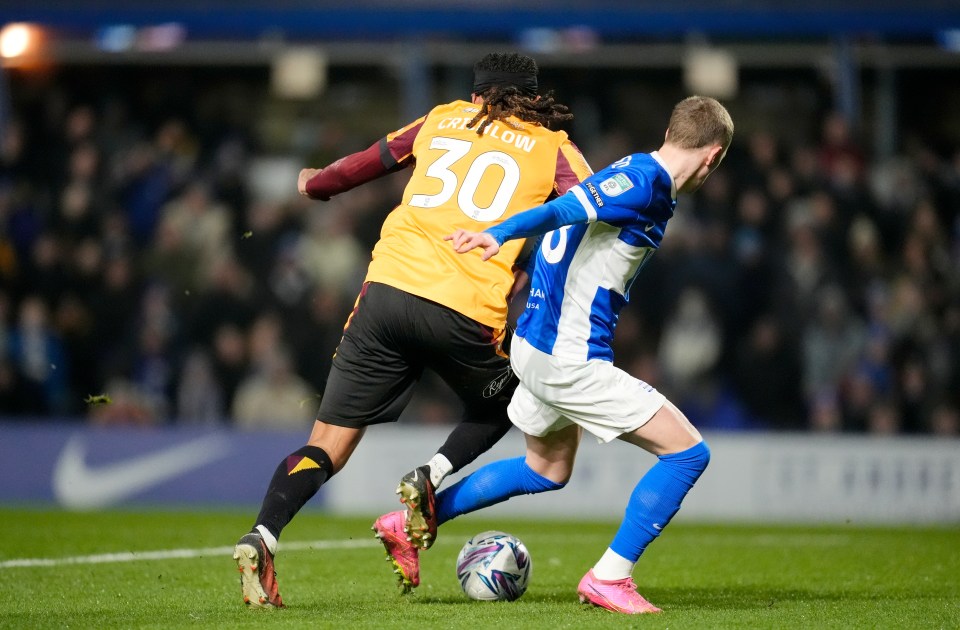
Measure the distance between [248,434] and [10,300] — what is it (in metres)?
2.63

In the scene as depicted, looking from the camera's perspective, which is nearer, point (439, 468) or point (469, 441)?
point (439, 468)

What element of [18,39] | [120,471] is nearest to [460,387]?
[120,471]

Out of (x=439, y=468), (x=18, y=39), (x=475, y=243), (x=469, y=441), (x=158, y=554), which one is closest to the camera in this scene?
(x=475, y=243)

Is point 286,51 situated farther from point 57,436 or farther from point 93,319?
point 57,436

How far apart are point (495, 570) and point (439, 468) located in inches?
19.2

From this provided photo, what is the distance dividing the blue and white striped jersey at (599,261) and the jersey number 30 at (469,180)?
261 mm

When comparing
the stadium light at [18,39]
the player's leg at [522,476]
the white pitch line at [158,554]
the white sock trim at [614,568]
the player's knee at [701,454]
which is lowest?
the white pitch line at [158,554]

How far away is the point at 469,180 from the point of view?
533cm

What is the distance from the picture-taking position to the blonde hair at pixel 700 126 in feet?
16.4

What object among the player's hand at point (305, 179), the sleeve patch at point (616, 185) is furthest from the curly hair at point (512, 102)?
the player's hand at point (305, 179)

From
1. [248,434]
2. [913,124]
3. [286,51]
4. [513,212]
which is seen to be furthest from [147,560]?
[913,124]

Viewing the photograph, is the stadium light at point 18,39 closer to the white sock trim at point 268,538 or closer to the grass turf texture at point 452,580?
the grass turf texture at point 452,580

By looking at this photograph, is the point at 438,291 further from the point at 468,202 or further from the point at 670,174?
the point at 670,174

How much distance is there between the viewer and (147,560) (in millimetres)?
6906
